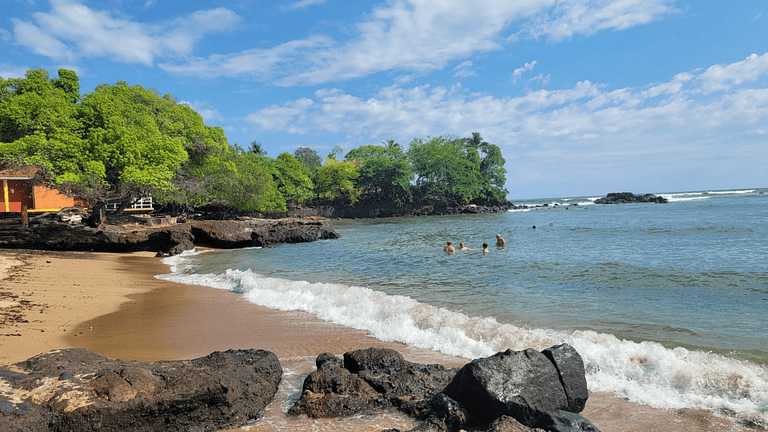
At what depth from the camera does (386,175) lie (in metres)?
61.1

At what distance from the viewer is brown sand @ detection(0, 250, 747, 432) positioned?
12.2ft

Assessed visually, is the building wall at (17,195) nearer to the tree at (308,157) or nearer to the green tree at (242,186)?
the green tree at (242,186)

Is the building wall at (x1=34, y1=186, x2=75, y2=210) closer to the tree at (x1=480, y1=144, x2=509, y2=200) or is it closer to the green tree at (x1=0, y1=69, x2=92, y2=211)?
the green tree at (x1=0, y1=69, x2=92, y2=211)

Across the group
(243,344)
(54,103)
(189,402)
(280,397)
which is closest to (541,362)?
(280,397)

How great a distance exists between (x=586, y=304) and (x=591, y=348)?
324cm

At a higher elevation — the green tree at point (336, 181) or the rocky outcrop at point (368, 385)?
the green tree at point (336, 181)

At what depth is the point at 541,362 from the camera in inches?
144

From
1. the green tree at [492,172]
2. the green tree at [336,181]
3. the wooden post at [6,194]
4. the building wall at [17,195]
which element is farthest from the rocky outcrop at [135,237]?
the green tree at [492,172]

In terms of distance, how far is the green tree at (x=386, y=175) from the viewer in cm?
6059

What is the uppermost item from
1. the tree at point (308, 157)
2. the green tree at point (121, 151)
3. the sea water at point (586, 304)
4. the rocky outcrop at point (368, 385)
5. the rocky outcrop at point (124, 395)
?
the tree at point (308, 157)

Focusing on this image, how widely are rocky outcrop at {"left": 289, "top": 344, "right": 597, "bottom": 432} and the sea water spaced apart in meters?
1.09

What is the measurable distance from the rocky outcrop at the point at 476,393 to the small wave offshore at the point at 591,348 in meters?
1.10

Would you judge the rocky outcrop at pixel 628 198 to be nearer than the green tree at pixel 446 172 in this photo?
No

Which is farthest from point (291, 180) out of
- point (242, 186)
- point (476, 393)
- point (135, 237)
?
point (476, 393)
